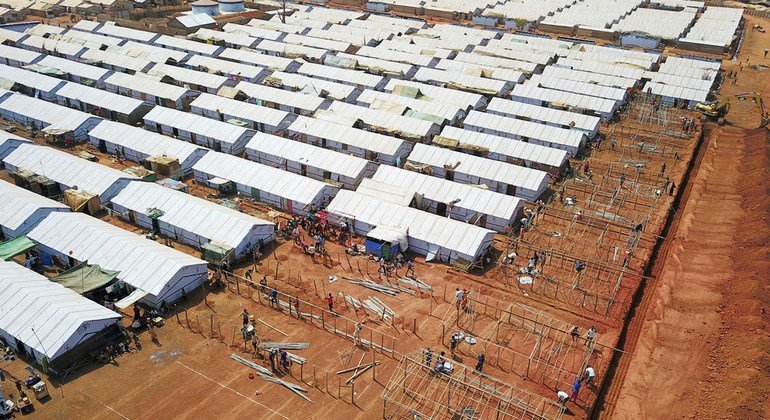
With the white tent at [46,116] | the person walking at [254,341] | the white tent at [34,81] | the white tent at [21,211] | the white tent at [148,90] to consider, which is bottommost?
the person walking at [254,341]

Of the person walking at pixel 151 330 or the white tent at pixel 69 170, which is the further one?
the white tent at pixel 69 170

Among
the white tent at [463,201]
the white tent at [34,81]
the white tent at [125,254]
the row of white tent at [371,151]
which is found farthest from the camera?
the white tent at [34,81]

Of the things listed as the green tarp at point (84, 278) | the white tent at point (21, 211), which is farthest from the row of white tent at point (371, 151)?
the green tarp at point (84, 278)

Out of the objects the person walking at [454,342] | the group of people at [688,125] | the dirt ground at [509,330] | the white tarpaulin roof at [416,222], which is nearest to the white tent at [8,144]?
the dirt ground at [509,330]

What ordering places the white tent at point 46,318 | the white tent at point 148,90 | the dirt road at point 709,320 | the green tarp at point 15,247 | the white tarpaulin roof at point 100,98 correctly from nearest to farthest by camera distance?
the dirt road at point 709,320
the white tent at point 46,318
the green tarp at point 15,247
the white tarpaulin roof at point 100,98
the white tent at point 148,90

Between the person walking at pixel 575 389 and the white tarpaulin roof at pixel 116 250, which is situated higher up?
the person walking at pixel 575 389

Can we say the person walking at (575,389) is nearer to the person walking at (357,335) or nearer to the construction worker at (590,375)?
the construction worker at (590,375)


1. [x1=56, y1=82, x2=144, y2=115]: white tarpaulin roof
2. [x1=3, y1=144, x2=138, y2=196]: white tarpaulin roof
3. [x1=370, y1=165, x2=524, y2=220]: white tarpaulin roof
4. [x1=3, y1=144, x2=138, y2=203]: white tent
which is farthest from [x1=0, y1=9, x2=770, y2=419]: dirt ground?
[x1=56, y1=82, x2=144, y2=115]: white tarpaulin roof
